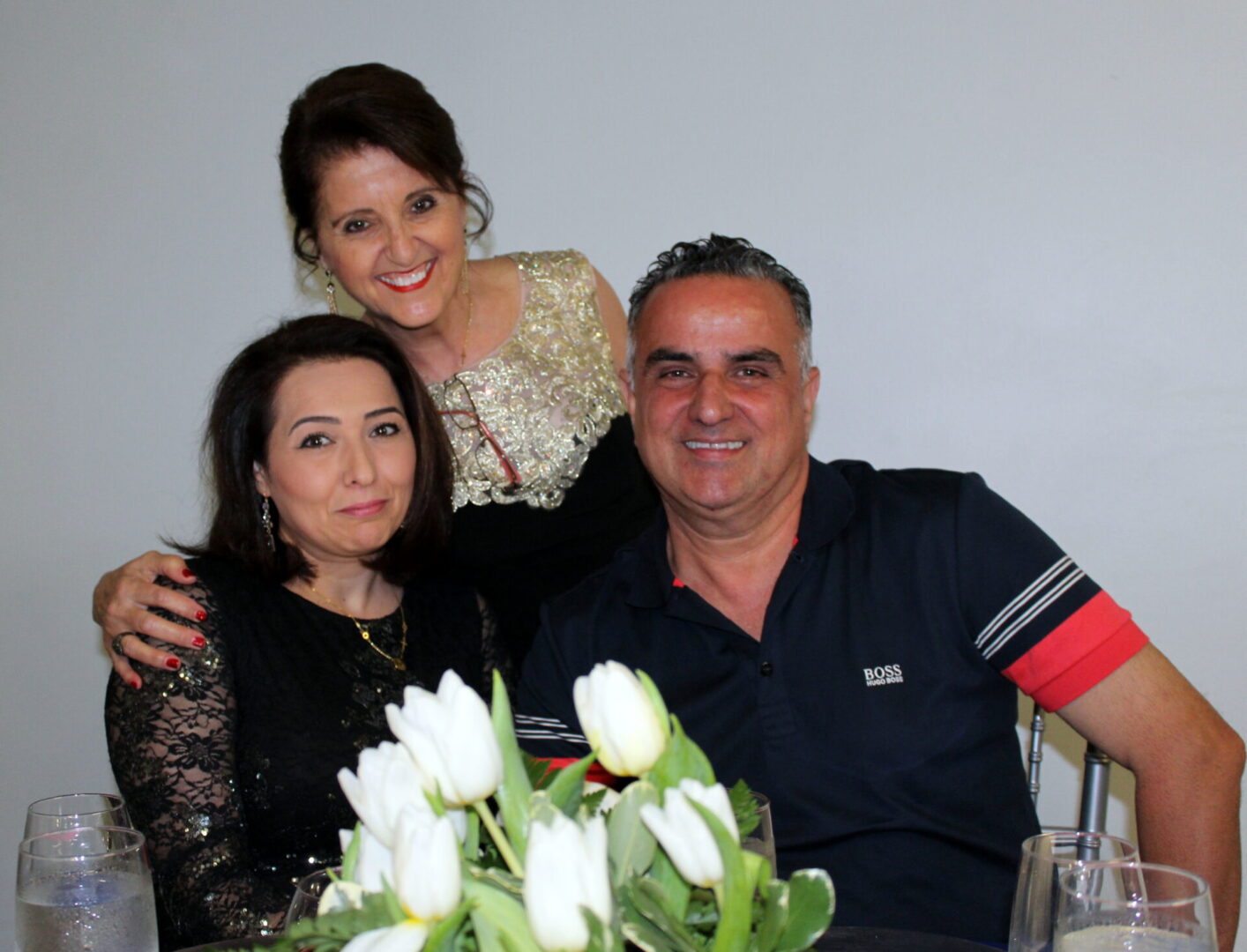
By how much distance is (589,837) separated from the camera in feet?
2.40

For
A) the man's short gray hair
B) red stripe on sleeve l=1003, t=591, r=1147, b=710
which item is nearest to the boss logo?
red stripe on sleeve l=1003, t=591, r=1147, b=710

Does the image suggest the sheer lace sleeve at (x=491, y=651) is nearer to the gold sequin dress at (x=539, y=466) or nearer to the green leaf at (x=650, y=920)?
the gold sequin dress at (x=539, y=466)

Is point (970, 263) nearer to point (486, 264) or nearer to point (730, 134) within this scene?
point (730, 134)

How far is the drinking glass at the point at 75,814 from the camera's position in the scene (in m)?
1.22

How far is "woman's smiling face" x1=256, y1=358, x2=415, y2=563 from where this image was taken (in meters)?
2.15

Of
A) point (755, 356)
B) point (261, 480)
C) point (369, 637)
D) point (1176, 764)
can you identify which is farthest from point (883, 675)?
point (261, 480)

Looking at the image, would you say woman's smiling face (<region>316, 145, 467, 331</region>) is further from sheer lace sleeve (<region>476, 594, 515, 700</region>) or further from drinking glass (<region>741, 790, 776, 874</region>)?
drinking glass (<region>741, 790, 776, 874</region>)

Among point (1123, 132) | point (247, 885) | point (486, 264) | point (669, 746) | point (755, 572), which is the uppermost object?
point (1123, 132)

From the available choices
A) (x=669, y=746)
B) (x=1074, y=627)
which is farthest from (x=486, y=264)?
(x=669, y=746)

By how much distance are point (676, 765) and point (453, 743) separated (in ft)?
0.49

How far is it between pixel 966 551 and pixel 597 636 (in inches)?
22.7

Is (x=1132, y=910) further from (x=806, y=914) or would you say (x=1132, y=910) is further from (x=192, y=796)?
(x=192, y=796)

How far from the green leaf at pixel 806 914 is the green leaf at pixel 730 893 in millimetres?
50

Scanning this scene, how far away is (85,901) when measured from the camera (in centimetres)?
105
